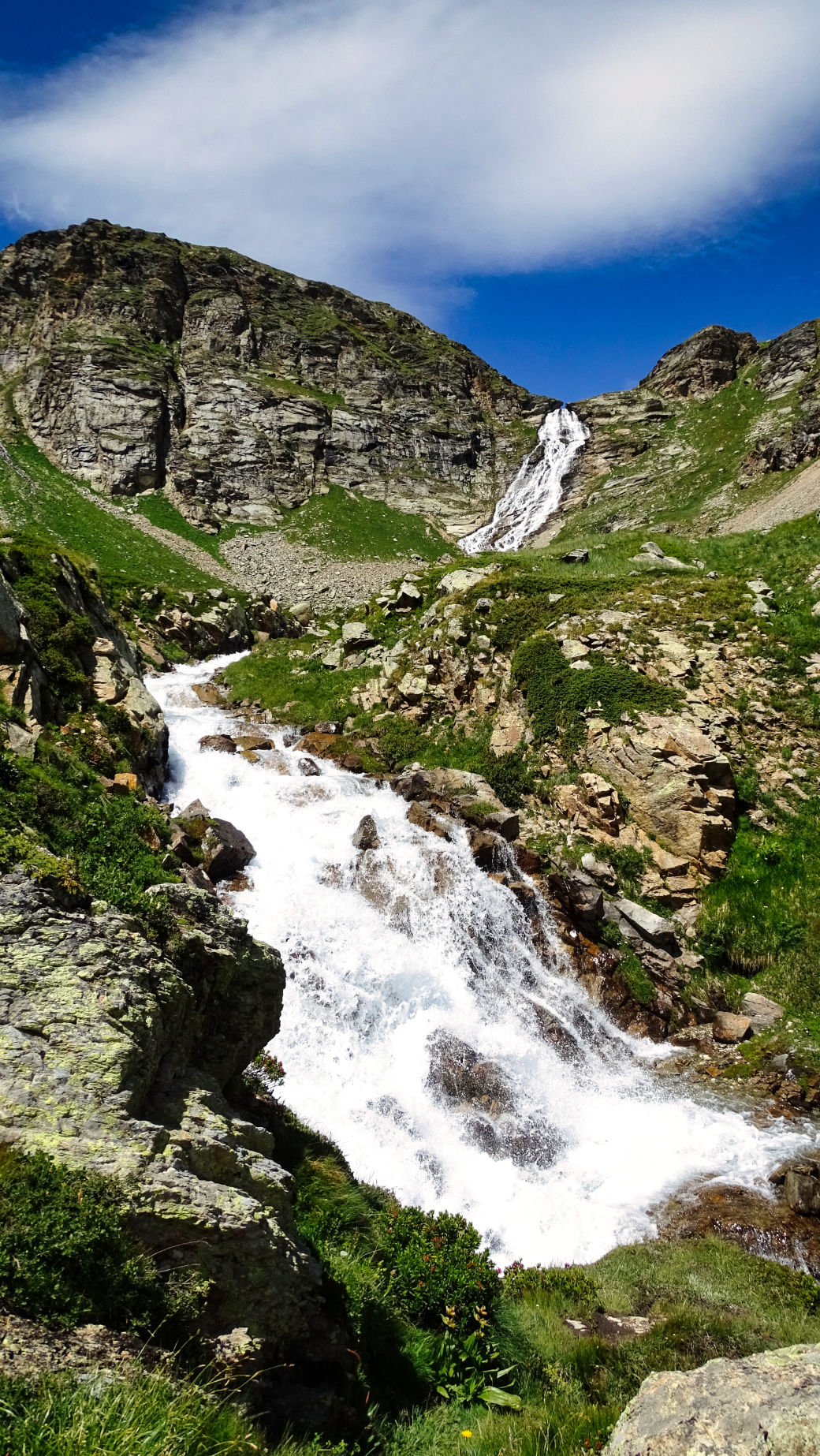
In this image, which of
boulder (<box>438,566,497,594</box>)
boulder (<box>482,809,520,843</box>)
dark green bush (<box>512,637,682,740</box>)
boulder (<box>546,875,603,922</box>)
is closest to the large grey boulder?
boulder (<box>546,875,603,922</box>)

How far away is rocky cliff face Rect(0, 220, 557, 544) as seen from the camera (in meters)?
77.7

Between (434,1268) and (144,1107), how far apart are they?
4.09 metres

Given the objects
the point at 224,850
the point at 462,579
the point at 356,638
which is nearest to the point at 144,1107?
the point at 224,850

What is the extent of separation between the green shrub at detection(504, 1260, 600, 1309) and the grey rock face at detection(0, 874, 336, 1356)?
414cm

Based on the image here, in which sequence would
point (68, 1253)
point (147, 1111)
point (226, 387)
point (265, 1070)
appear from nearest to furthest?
point (68, 1253) → point (147, 1111) → point (265, 1070) → point (226, 387)

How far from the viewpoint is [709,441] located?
82.5 meters

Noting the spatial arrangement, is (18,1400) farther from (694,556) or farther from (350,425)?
(350,425)

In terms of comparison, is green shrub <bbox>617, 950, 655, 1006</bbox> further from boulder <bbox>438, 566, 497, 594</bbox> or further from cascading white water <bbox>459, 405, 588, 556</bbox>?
cascading white water <bbox>459, 405, 588, 556</bbox>

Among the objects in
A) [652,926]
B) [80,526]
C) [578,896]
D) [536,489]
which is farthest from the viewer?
[536,489]

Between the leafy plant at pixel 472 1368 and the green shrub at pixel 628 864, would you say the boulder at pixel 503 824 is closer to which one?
the green shrub at pixel 628 864

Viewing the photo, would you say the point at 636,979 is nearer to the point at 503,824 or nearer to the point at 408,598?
the point at 503,824

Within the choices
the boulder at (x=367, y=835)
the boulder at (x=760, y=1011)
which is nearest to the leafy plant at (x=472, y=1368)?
the boulder at (x=760, y=1011)

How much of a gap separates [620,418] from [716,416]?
45.0ft

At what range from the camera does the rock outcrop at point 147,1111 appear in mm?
4695
